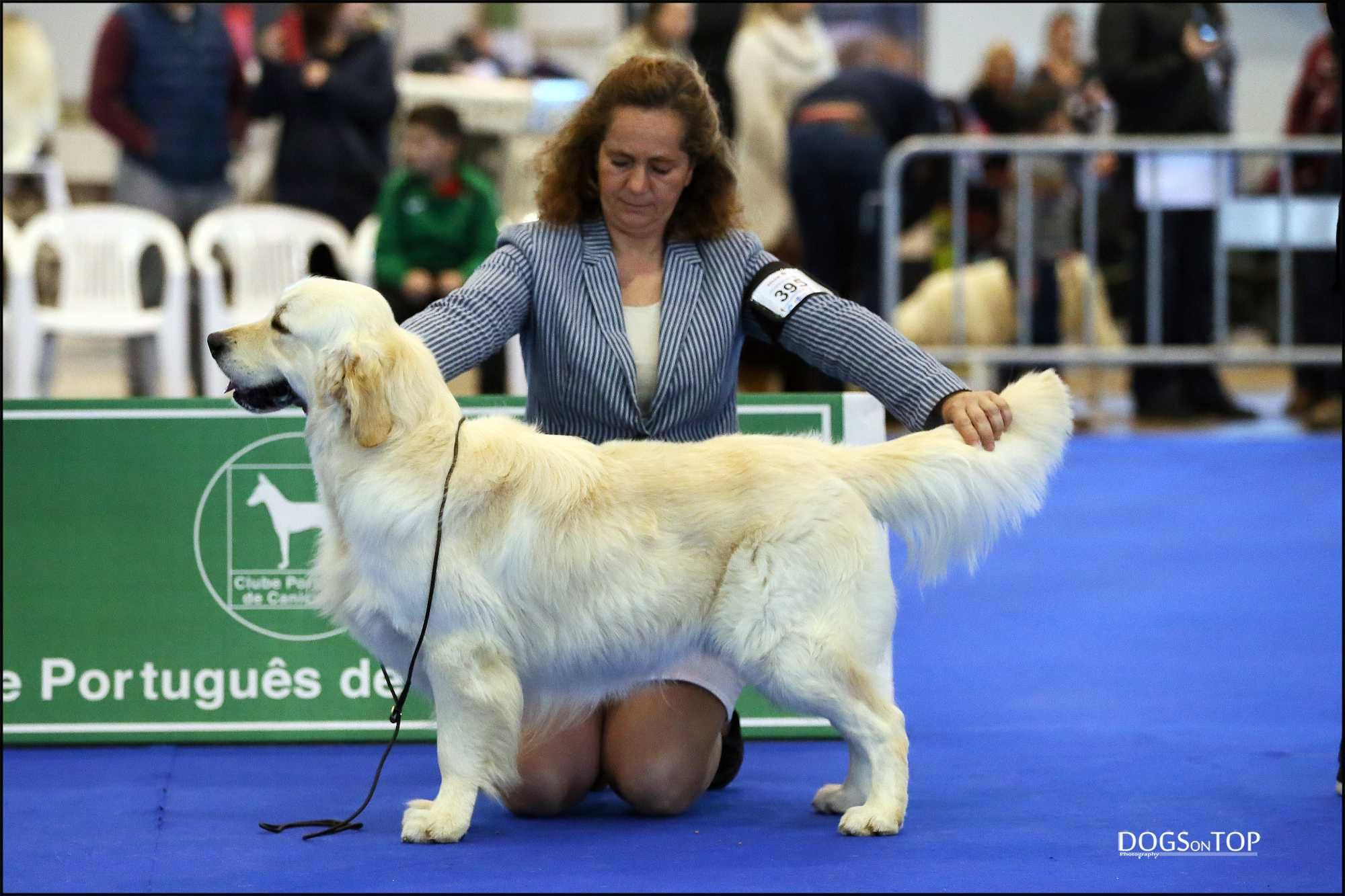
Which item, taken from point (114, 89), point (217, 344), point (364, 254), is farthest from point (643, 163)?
point (114, 89)

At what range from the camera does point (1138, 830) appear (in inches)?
117

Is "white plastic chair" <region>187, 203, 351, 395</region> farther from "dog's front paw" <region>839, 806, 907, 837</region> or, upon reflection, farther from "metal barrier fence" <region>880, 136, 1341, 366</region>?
"dog's front paw" <region>839, 806, 907, 837</region>

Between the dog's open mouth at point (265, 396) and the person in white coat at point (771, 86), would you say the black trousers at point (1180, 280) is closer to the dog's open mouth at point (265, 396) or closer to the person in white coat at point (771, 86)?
the person in white coat at point (771, 86)

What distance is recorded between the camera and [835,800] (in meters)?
3.15

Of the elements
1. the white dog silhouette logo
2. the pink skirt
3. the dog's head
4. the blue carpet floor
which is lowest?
the blue carpet floor

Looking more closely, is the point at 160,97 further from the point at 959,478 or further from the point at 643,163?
the point at 959,478

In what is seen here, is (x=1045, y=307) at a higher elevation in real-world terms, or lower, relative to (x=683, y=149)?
lower

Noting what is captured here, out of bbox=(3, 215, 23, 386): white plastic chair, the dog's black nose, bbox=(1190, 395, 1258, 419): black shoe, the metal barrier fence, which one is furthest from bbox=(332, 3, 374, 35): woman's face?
the dog's black nose

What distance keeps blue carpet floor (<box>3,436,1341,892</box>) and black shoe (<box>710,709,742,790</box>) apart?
5 cm

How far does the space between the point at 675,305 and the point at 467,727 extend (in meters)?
1.02

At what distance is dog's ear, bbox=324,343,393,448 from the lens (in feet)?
9.12

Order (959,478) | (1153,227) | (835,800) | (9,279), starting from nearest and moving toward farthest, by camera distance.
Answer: (959,478) → (835,800) → (9,279) → (1153,227)

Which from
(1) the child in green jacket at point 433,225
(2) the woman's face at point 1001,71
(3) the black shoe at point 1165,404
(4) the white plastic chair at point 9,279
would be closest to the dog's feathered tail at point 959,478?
(1) the child in green jacket at point 433,225

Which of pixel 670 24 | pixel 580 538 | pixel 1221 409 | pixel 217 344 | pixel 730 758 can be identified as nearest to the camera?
pixel 217 344
